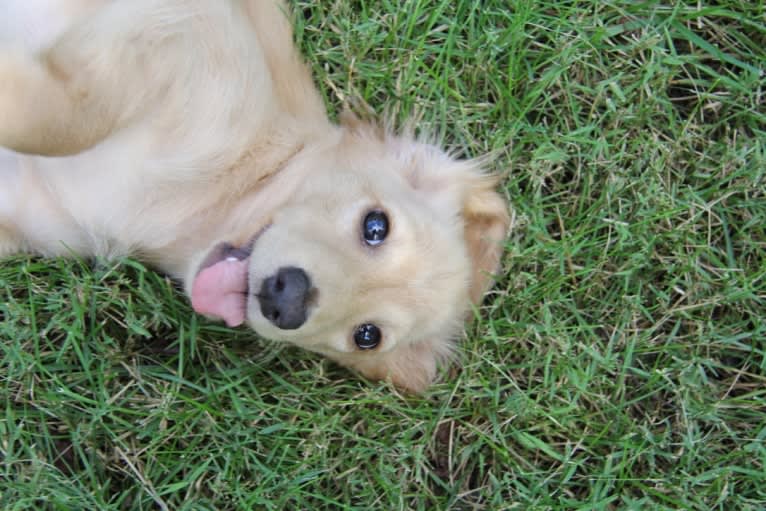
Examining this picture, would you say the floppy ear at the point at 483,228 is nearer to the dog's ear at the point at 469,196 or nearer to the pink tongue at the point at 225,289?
the dog's ear at the point at 469,196

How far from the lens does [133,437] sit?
2.68 meters

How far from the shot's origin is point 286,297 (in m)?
2.21

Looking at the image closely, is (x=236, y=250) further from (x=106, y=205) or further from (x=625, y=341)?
(x=625, y=341)

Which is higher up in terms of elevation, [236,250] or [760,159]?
[236,250]

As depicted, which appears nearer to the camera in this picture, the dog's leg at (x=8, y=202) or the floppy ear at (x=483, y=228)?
the dog's leg at (x=8, y=202)

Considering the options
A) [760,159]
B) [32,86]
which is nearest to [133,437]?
[32,86]

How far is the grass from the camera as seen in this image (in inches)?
105

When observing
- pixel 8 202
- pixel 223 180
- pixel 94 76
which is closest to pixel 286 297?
pixel 223 180

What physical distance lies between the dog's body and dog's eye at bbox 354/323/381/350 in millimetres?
13

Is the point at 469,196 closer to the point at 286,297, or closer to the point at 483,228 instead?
the point at 483,228

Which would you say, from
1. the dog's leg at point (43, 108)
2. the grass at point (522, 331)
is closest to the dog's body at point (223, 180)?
the dog's leg at point (43, 108)

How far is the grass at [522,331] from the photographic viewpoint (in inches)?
105

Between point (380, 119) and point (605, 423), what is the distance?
1524mm

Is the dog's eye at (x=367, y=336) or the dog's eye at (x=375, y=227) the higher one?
the dog's eye at (x=375, y=227)
